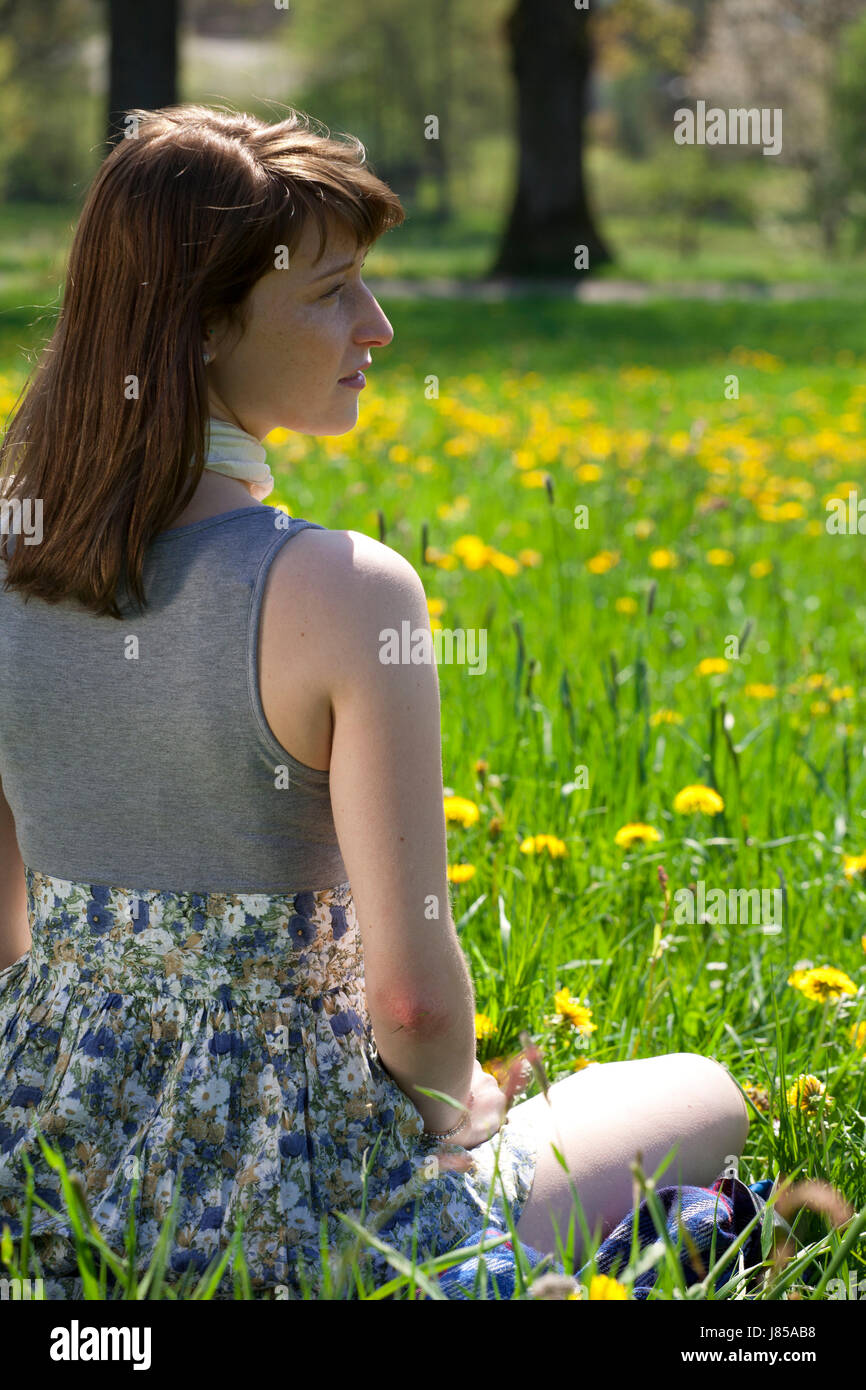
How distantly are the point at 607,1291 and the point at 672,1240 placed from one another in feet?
1.00

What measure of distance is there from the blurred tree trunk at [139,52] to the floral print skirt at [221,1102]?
47.8 ft

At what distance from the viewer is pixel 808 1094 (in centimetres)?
181

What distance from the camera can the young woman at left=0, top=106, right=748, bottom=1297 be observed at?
1312mm

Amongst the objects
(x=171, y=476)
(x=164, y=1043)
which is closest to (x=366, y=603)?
(x=171, y=476)

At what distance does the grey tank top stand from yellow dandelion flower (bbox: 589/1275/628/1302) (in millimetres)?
482

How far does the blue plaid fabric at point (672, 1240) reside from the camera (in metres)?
1.33

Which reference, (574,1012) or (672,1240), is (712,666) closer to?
(574,1012)

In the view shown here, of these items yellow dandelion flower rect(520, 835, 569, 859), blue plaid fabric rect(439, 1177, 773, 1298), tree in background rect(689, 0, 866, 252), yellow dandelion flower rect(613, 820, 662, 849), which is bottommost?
blue plaid fabric rect(439, 1177, 773, 1298)

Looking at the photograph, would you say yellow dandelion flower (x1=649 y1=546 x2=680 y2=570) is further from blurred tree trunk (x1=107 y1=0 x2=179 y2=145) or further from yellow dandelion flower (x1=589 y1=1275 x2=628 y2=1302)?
blurred tree trunk (x1=107 y1=0 x2=179 y2=145)

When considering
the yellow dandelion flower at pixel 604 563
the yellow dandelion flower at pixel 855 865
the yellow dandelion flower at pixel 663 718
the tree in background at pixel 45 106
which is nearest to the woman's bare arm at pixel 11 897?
the yellow dandelion flower at pixel 855 865

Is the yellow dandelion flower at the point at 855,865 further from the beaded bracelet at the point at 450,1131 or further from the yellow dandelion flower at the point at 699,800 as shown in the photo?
the beaded bracelet at the point at 450,1131

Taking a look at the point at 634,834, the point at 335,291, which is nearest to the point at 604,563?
the point at 634,834

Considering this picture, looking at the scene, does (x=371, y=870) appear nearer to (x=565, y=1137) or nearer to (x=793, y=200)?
(x=565, y=1137)

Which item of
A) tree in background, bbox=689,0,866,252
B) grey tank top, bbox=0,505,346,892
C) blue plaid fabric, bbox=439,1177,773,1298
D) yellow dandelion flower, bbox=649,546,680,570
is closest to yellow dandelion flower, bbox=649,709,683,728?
yellow dandelion flower, bbox=649,546,680,570
